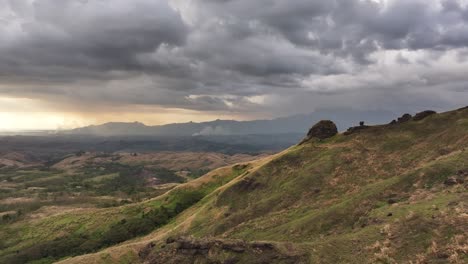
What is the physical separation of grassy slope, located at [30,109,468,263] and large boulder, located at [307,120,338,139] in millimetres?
5420

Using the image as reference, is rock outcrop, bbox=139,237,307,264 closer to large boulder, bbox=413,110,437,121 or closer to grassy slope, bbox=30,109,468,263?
grassy slope, bbox=30,109,468,263

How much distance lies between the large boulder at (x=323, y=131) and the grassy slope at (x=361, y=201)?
17.8 ft

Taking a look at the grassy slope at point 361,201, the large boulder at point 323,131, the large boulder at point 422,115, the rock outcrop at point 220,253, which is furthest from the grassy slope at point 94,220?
the rock outcrop at point 220,253

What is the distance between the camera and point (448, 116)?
91250 millimetres

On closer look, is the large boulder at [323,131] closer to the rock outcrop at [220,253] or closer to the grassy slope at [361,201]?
the grassy slope at [361,201]

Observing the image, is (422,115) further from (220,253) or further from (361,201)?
(220,253)

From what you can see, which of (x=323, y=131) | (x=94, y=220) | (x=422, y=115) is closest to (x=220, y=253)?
(x=323, y=131)

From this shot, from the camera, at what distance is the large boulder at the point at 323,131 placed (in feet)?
346

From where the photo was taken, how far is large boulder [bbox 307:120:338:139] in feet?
346

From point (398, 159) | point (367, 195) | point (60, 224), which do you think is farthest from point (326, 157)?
point (60, 224)

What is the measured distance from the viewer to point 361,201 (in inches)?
2133

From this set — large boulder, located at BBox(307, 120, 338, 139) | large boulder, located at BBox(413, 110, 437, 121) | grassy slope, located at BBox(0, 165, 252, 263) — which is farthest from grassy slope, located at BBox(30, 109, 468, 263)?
grassy slope, located at BBox(0, 165, 252, 263)

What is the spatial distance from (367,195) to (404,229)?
18.9 metres

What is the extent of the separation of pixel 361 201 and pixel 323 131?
5401 cm
